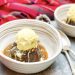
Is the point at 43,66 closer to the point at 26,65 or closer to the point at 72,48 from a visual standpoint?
the point at 26,65

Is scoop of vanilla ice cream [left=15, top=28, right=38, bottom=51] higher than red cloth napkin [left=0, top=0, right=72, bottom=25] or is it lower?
higher

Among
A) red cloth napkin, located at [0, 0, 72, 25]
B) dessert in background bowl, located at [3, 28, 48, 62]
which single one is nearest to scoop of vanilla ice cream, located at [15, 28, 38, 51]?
dessert in background bowl, located at [3, 28, 48, 62]

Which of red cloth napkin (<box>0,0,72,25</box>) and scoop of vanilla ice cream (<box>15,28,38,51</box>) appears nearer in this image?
scoop of vanilla ice cream (<box>15,28,38,51</box>)

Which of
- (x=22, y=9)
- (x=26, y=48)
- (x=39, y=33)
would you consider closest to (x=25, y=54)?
(x=26, y=48)

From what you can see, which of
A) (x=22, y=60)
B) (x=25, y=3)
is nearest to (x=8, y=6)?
(x=25, y=3)

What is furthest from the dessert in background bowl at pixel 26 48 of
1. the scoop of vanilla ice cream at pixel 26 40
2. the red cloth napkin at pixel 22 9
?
the red cloth napkin at pixel 22 9

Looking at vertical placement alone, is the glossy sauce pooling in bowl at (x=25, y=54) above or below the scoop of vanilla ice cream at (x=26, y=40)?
below

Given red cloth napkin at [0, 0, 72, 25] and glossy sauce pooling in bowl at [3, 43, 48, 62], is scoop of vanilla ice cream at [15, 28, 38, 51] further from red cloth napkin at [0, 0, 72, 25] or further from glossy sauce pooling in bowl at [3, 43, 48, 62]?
red cloth napkin at [0, 0, 72, 25]

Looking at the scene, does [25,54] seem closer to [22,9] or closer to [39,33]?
[39,33]

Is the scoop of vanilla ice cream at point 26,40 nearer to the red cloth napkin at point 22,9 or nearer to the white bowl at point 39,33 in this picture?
the white bowl at point 39,33
